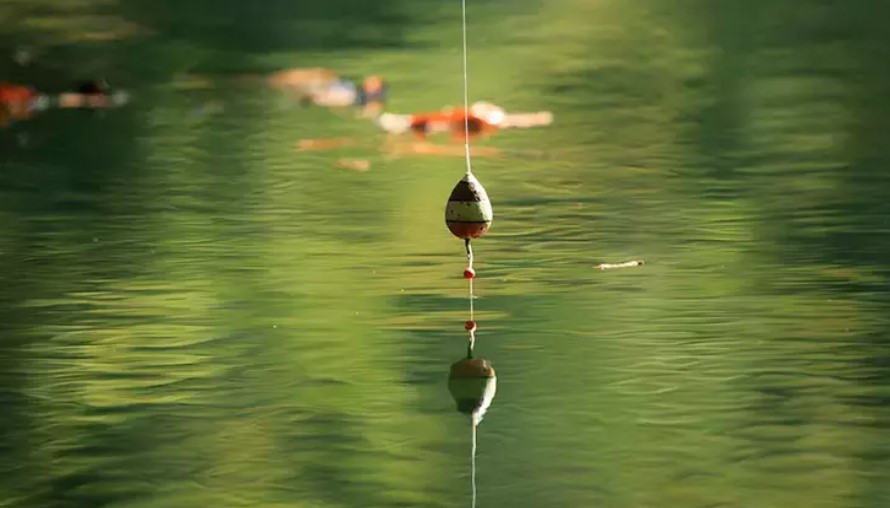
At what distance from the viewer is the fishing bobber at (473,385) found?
15.9ft

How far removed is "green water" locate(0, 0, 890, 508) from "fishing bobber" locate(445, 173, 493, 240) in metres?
Answer: 0.22

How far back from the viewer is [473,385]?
16.5 feet

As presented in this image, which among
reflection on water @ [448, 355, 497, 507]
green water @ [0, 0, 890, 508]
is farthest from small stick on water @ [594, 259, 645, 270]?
reflection on water @ [448, 355, 497, 507]

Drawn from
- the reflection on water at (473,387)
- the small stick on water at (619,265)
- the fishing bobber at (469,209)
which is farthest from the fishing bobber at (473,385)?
the small stick on water at (619,265)

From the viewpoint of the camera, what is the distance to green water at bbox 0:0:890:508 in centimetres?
433

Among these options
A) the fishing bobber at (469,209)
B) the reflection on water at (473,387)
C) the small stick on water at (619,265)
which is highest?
the fishing bobber at (469,209)

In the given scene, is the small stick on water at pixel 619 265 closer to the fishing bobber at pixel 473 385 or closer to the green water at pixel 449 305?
the green water at pixel 449 305

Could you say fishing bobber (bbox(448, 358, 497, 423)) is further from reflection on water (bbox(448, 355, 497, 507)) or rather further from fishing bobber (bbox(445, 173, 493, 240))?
fishing bobber (bbox(445, 173, 493, 240))

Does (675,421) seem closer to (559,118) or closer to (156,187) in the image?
(156,187)

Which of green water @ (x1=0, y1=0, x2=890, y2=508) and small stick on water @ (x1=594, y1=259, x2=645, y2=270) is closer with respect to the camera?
green water @ (x1=0, y1=0, x2=890, y2=508)

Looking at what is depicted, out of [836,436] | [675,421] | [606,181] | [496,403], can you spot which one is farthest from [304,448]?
[606,181]

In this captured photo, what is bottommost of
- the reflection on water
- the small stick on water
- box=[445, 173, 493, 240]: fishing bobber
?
the reflection on water

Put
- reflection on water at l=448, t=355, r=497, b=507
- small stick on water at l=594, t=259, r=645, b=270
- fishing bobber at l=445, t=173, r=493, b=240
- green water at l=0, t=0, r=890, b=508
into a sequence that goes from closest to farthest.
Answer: green water at l=0, t=0, r=890, b=508, reflection on water at l=448, t=355, r=497, b=507, fishing bobber at l=445, t=173, r=493, b=240, small stick on water at l=594, t=259, r=645, b=270

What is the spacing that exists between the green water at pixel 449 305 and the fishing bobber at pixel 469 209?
223mm
